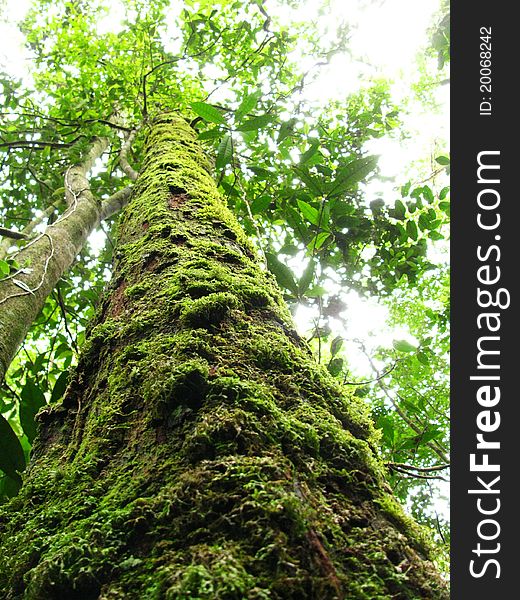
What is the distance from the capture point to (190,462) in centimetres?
72

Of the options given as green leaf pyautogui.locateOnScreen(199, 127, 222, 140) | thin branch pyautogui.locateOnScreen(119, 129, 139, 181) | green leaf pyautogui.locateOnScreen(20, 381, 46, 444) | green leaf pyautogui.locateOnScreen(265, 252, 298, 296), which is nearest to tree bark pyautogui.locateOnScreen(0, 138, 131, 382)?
green leaf pyautogui.locateOnScreen(20, 381, 46, 444)

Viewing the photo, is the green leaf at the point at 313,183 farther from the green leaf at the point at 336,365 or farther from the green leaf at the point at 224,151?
the green leaf at the point at 336,365

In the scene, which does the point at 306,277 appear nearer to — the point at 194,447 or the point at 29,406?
the point at 29,406

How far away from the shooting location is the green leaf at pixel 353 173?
6.88 ft

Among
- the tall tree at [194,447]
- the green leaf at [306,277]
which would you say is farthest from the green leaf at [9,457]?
the green leaf at [306,277]

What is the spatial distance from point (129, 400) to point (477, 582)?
783 mm

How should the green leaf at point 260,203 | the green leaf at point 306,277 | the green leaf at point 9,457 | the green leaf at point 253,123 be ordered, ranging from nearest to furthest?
1. the green leaf at point 9,457
2. the green leaf at point 306,277
3. the green leaf at point 253,123
4. the green leaf at point 260,203

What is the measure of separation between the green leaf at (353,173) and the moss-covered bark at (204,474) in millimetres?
1087

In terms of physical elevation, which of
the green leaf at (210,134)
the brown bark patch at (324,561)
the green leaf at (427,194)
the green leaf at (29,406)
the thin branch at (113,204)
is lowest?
the brown bark patch at (324,561)

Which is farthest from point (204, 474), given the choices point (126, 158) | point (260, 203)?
point (126, 158)

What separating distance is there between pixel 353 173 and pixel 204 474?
6.06ft

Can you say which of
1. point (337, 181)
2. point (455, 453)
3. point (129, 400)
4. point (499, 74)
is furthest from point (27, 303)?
point (499, 74)

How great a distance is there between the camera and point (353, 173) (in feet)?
7.16

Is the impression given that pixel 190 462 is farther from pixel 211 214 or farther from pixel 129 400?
pixel 211 214
